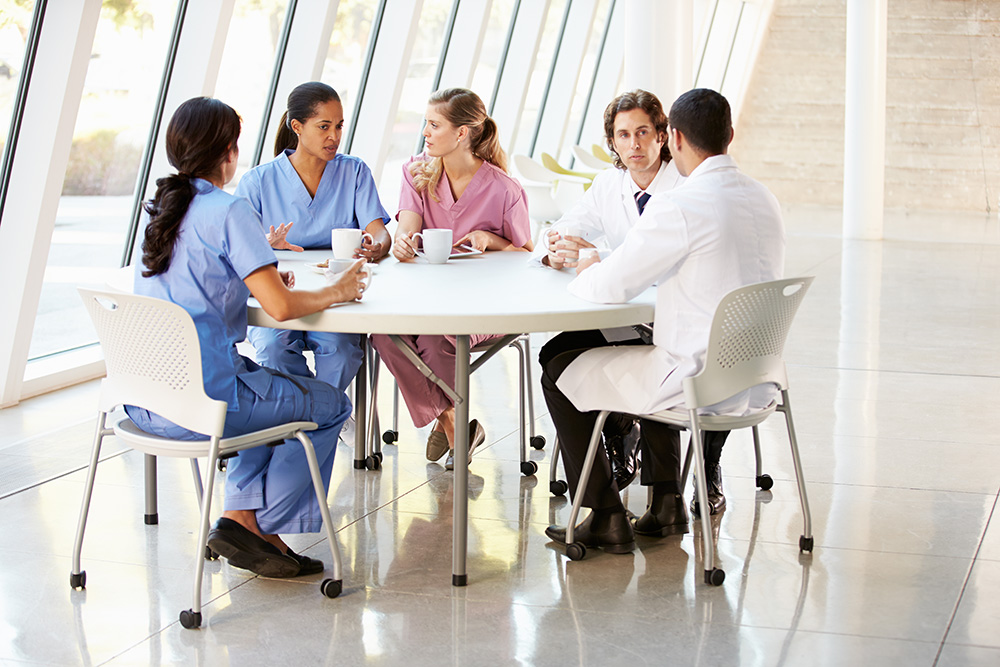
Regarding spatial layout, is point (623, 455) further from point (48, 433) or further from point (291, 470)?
point (48, 433)

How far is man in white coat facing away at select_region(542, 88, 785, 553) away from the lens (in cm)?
258

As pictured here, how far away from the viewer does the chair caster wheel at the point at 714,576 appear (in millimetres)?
2650

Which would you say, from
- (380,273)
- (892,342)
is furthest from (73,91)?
(892,342)

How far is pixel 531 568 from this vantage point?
9.12 feet

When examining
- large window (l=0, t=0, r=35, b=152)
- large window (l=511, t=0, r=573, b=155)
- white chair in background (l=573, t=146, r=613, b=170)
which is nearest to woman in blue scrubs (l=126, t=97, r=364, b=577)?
large window (l=0, t=0, r=35, b=152)

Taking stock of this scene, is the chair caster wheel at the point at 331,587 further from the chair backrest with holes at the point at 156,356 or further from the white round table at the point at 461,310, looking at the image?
the chair backrest with holes at the point at 156,356

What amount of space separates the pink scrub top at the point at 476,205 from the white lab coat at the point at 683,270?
110 centimetres

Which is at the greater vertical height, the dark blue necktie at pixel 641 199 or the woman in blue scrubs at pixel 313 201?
the dark blue necktie at pixel 641 199

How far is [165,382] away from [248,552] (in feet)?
1.72

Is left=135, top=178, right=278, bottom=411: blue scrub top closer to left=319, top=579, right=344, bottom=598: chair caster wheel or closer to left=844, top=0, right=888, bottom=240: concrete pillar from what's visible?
left=319, top=579, right=344, bottom=598: chair caster wheel

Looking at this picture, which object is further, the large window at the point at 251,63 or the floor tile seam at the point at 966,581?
the large window at the point at 251,63

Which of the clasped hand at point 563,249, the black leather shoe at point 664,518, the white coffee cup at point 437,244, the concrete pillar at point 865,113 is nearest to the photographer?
the black leather shoe at point 664,518

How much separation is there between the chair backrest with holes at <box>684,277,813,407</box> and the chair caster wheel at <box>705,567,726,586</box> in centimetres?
43

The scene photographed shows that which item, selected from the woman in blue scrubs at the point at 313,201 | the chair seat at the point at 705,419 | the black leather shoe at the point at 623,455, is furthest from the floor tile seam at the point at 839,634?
the woman in blue scrubs at the point at 313,201
